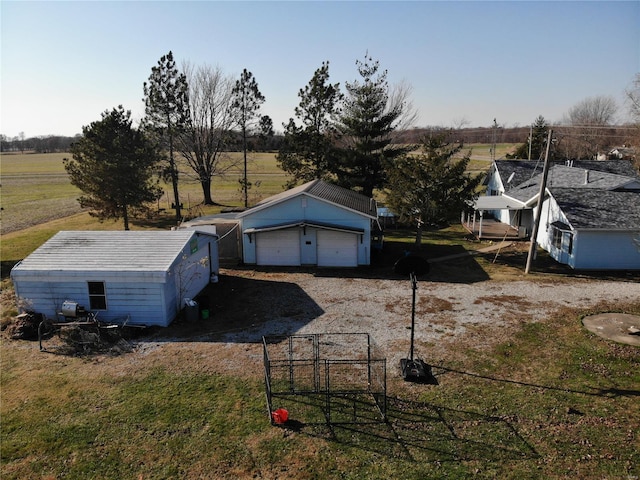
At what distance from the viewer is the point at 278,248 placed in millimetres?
24984

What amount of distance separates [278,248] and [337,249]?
3.31 m

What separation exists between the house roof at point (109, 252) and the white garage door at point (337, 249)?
7755 mm

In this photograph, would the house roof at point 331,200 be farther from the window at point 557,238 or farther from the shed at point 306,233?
the window at point 557,238

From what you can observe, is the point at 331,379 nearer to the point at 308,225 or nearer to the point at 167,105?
the point at 308,225

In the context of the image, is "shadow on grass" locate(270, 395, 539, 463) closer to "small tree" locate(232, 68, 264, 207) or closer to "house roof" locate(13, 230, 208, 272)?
"house roof" locate(13, 230, 208, 272)

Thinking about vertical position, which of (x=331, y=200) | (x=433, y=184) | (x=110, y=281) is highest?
(x=433, y=184)

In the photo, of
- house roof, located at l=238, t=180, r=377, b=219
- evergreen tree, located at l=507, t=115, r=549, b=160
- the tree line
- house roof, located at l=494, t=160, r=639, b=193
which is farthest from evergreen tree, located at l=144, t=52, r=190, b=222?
evergreen tree, located at l=507, t=115, r=549, b=160

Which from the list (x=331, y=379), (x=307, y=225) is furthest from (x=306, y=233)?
(x=331, y=379)

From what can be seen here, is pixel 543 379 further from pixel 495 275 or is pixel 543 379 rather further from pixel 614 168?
pixel 614 168

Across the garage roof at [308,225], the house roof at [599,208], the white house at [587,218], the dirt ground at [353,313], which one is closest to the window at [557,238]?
the white house at [587,218]

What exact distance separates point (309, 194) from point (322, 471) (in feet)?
55.4

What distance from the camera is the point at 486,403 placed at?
1145 cm

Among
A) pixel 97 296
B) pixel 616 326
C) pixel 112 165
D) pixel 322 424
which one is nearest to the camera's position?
pixel 322 424

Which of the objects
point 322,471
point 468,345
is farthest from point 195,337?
point 468,345
